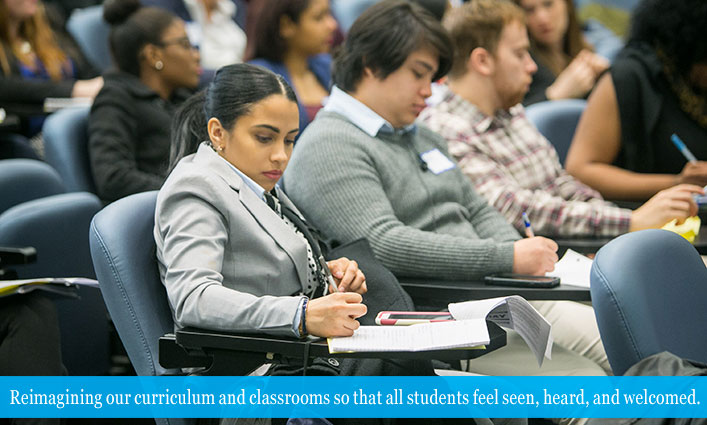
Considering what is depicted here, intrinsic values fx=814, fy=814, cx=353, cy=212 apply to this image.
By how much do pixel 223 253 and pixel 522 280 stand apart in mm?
706

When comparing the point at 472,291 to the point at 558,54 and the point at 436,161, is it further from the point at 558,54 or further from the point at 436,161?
the point at 558,54

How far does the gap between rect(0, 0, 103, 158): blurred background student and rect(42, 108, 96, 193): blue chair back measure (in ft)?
2.17

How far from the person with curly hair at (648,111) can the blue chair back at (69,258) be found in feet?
5.35

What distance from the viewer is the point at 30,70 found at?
12.7 ft

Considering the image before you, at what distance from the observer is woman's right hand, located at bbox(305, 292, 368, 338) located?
56.0 inches

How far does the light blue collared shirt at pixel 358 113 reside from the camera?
215 cm

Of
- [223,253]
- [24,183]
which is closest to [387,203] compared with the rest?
[223,253]

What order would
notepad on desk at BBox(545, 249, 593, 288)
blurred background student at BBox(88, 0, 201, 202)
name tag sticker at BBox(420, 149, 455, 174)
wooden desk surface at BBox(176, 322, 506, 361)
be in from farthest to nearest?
blurred background student at BBox(88, 0, 201, 202)
name tag sticker at BBox(420, 149, 455, 174)
notepad on desk at BBox(545, 249, 593, 288)
wooden desk surface at BBox(176, 322, 506, 361)

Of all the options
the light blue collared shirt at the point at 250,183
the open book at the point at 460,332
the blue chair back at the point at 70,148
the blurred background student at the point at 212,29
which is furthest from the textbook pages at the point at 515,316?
the blurred background student at the point at 212,29

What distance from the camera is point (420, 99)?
2.17 m

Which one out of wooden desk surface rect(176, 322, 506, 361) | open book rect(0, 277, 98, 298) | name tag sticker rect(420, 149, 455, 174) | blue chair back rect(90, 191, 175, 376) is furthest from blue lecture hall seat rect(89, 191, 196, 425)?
name tag sticker rect(420, 149, 455, 174)

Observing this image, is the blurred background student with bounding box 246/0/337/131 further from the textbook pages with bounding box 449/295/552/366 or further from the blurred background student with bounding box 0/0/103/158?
the textbook pages with bounding box 449/295/552/366

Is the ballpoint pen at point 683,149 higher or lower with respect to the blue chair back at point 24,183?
higher

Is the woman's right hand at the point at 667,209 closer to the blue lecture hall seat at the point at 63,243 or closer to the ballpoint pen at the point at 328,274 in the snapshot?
the ballpoint pen at the point at 328,274
